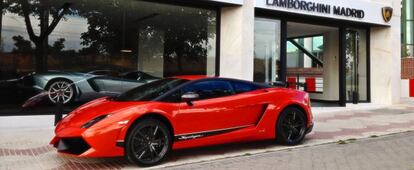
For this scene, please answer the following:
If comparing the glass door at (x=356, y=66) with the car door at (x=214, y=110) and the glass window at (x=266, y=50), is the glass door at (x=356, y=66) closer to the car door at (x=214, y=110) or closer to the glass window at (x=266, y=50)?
the glass window at (x=266, y=50)

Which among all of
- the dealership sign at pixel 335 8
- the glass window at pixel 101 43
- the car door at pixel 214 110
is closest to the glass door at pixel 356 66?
the dealership sign at pixel 335 8

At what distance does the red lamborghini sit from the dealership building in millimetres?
4642

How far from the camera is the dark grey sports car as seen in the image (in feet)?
37.4

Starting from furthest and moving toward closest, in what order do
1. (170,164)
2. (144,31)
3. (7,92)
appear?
(144,31) → (7,92) → (170,164)

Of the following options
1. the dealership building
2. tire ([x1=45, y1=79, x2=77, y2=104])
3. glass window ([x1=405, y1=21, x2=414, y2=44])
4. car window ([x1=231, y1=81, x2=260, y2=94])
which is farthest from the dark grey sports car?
glass window ([x1=405, y1=21, x2=414, y2=44])

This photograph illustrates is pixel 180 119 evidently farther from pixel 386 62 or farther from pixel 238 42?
pixel 386 62

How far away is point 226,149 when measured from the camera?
26.5ft

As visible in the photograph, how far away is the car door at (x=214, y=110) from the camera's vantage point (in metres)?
7.09

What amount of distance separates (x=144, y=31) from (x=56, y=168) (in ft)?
23.3

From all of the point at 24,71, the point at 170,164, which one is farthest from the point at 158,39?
the point at 170,164

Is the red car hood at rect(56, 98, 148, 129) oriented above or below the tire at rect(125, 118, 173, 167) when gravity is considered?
above

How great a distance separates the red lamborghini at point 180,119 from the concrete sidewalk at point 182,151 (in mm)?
287

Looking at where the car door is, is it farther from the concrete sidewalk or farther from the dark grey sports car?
the dark grey sports car

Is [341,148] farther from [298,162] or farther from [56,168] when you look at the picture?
[56,168]
